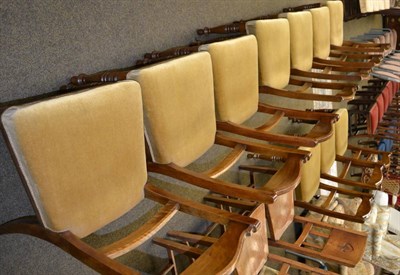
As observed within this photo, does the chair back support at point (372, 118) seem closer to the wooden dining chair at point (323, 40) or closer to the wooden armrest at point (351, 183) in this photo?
the wooden dining chair at point (323, 40)

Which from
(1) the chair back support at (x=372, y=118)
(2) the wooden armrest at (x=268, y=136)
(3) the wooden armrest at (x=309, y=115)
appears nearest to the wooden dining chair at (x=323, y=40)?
(1) the chair back support at (x=372, y=118)

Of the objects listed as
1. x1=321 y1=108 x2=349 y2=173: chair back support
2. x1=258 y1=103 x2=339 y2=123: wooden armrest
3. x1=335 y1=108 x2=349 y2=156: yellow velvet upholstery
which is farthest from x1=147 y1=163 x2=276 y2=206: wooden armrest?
x1=335 y1=108 x2=349 y2=156: yellow velvet upholstery

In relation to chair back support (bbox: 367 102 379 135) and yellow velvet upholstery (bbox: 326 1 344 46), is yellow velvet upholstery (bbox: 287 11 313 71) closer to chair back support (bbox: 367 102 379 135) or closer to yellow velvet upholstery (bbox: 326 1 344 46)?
yellow velvet upholstery (bbox: 326 1 344 46)

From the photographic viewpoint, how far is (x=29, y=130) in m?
0.82

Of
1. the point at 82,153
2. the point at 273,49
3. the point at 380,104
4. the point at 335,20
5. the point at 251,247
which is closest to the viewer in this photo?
the point at 82,153

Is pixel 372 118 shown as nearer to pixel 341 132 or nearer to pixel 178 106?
pixel 341 132

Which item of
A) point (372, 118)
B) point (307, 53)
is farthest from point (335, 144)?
point (372, 118)

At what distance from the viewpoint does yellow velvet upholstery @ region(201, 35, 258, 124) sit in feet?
4.74

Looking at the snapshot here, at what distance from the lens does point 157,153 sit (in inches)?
48.3

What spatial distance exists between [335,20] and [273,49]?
3.37 ft

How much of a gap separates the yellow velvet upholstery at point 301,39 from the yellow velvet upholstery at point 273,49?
0.46ft

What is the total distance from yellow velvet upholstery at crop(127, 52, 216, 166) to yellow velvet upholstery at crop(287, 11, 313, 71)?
86 cm

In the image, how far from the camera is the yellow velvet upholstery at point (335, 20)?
2.56 m

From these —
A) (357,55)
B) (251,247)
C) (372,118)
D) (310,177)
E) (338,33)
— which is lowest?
(372,118)
